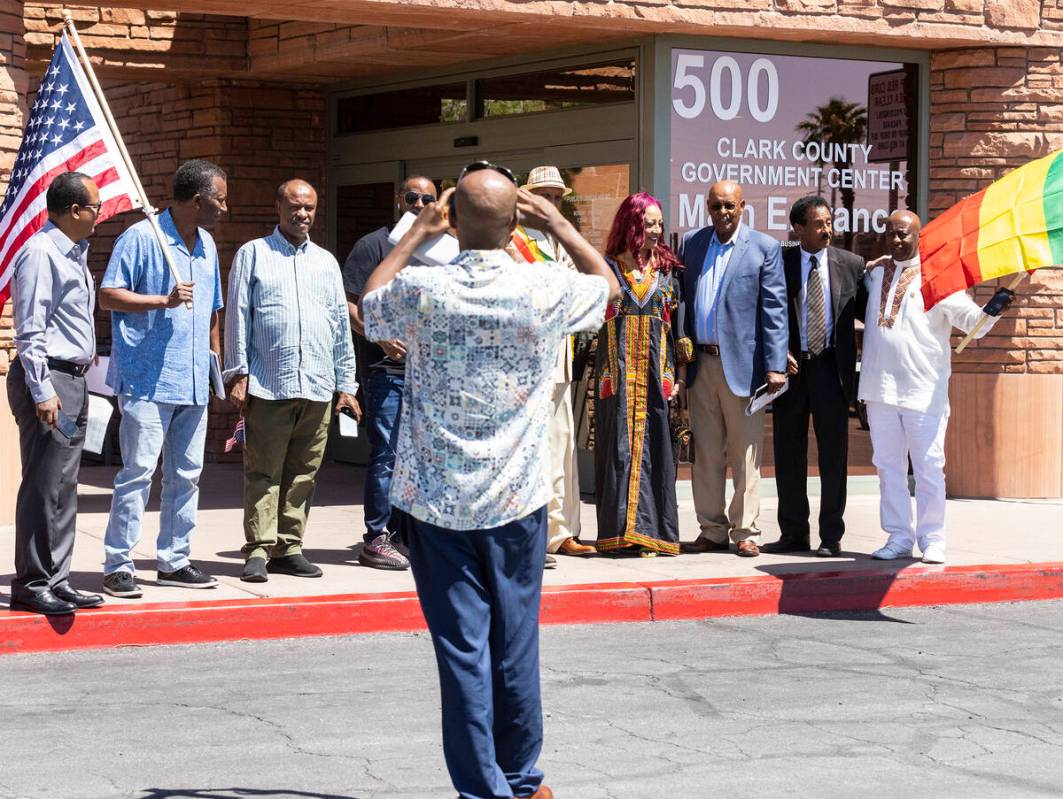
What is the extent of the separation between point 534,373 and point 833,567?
4.94 m

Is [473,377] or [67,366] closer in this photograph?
[473,377]

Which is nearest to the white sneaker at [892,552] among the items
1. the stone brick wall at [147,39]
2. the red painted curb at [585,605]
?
the red painted curb at [585,605]

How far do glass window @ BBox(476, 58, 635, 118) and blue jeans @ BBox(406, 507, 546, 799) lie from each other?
304 inches

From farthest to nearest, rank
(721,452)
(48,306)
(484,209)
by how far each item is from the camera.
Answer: (721,452)
(48,306)
(484,209)

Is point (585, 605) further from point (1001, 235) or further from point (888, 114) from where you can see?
point (888, 114)

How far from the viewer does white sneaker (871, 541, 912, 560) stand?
9.52 metres

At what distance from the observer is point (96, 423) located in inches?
338

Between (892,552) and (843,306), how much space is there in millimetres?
1411

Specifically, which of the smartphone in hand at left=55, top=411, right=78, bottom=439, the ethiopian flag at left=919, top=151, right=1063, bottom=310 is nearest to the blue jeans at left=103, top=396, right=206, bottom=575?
the smartphone in hand at left=55, top=411, right=78, bottom=439

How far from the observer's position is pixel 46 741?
591cm

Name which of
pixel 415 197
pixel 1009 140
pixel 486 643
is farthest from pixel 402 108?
pixel 486 643

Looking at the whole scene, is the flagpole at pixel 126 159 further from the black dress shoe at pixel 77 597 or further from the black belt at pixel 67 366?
the black dress shoe at pixel 77 597

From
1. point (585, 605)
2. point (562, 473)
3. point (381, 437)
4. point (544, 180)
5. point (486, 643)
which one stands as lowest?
point (585, 605)

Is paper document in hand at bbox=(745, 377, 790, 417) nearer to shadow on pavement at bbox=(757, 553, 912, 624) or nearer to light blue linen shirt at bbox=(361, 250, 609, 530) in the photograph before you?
shadow on pavement at bbox=(757, 553, 912, 624)
